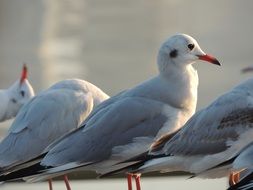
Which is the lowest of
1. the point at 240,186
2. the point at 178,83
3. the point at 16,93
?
the point at 240,186

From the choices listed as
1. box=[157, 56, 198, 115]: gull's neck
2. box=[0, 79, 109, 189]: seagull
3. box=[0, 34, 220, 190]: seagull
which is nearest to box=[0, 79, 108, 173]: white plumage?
box=[0, 79, 109, 189]: seagull

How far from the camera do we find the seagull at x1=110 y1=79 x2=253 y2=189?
5977 mm

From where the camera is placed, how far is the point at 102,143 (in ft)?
20.6

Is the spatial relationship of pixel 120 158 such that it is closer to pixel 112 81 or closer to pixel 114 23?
pixel 112 81

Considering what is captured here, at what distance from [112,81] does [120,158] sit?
26.0ft

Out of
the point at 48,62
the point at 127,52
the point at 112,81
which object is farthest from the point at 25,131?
the point at 127,52

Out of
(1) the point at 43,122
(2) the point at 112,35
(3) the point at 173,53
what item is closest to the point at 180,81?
(3) the point at 173,53

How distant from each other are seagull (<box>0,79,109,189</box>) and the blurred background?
7.24 meters

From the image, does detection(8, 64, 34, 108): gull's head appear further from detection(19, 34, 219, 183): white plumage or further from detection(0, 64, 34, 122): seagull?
detection(19, 34, 219, 183): white plumage

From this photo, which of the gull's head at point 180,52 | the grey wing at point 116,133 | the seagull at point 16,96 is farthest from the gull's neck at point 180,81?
the seagull at point 16,96

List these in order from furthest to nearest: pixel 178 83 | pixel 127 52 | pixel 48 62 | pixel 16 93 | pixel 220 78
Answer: pixel 127 52
pixel 48 62
pixel 220 78
pixel 16 93
pixel 178 83

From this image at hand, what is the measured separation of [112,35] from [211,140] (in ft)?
37.4

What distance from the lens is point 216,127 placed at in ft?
19.8

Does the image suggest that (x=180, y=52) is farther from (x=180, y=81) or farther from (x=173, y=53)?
(x=180, y=81)
